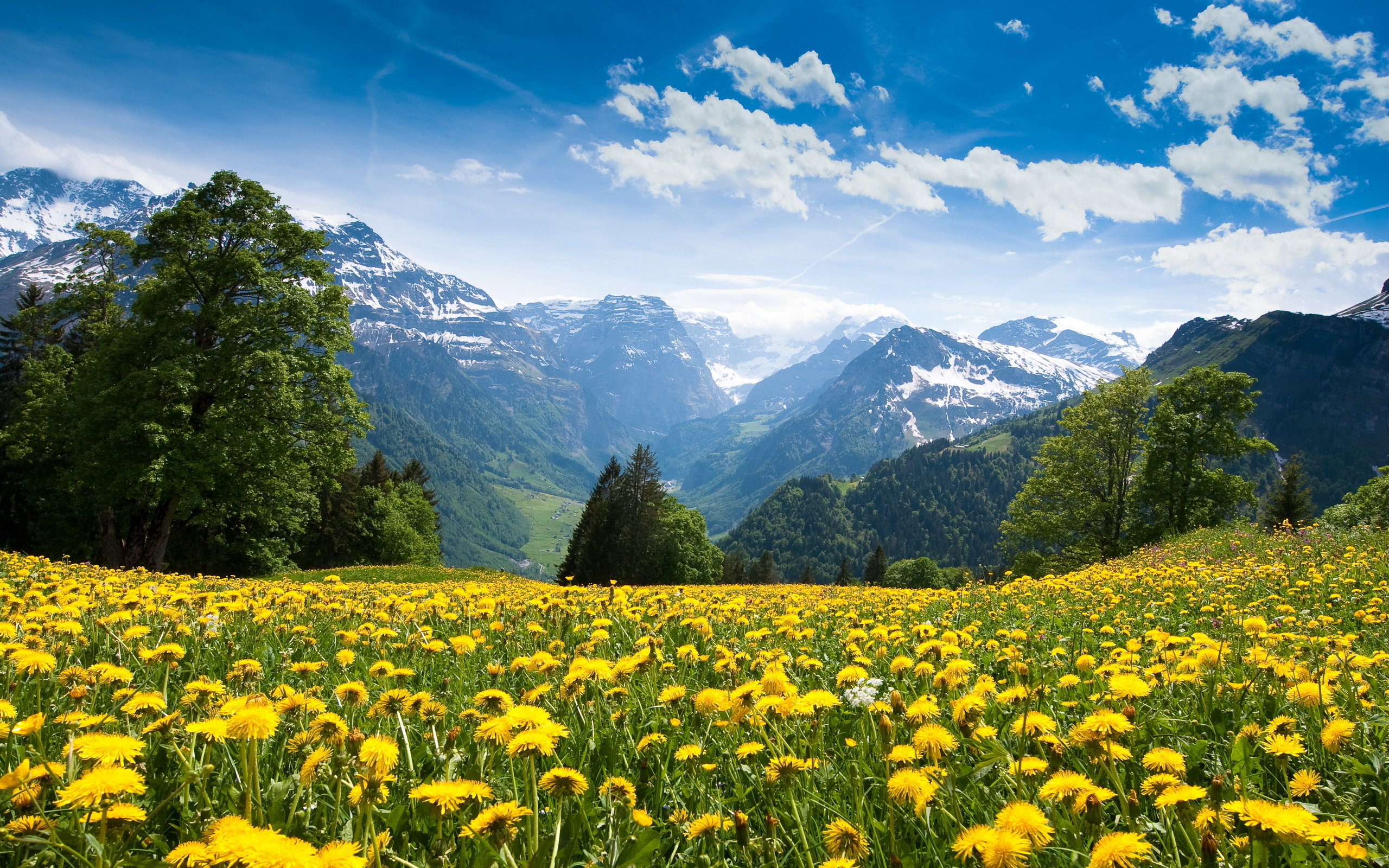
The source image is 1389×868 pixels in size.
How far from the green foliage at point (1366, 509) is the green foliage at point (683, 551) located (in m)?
39.9

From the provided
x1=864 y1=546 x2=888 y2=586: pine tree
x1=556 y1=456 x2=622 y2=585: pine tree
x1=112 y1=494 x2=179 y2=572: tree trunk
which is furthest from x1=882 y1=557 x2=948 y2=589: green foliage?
x1=112 y1=494 x2=179 y2=572: tree trunk

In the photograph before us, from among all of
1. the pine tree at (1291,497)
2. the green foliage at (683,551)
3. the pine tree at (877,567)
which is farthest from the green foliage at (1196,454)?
the pine tree at (877,567)

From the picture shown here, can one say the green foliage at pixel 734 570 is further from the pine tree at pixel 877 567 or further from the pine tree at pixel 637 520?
the pine tree at pixel 637 520

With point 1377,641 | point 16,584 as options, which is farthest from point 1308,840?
point 16,584

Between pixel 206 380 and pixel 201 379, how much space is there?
0.20m

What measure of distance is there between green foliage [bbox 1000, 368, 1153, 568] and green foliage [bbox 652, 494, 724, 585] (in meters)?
28.3

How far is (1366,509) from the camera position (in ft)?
70.0

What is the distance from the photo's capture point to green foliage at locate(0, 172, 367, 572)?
65.3 feet

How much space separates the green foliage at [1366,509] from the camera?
18614mm

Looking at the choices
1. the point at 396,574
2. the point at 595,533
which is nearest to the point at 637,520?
the point at 595,533

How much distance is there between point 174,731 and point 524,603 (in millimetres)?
4961

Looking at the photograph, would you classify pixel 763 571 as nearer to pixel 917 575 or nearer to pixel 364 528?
pixel 917 575

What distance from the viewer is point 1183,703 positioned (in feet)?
11.9

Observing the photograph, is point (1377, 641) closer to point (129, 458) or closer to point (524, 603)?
point (524, 603)
